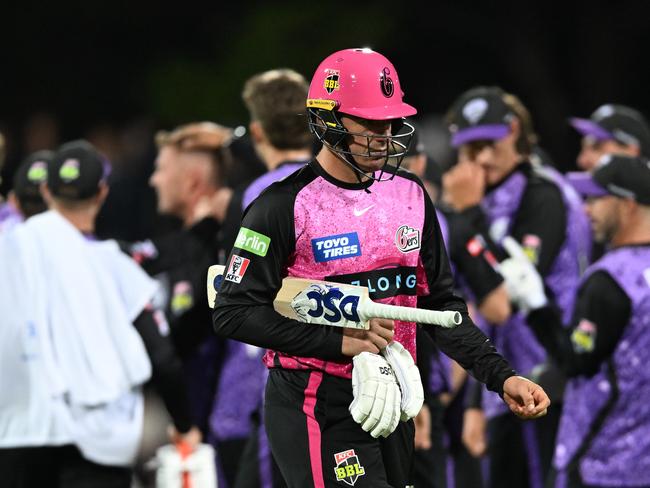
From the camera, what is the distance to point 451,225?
677cm

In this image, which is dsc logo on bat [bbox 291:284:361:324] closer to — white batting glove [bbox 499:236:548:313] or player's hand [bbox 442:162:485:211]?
white batting glove [bbox 499:236:548:313]

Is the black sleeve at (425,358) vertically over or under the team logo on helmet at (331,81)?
under

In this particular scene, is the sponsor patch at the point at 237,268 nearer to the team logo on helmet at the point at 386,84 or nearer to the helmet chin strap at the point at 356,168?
the helmet chin strap at the point at 356,168

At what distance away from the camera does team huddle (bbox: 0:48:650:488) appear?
4812mm

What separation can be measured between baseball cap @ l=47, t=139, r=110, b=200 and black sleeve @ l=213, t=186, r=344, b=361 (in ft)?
6.60

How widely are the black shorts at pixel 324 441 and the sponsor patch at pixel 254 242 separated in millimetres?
449

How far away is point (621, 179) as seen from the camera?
6684 millimetres

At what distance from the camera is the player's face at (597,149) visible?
886 centimetres

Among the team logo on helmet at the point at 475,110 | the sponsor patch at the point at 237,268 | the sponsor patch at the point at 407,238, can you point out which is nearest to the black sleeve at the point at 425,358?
the sponsor patch at the point at 407,238

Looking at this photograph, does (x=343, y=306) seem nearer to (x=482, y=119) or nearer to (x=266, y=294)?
(x=266, y=294)

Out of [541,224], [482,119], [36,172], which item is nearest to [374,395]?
[541,224]

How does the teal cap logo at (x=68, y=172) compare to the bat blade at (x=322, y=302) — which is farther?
the teal cap logo at (x=68, y=172)

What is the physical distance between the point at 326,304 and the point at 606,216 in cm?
239

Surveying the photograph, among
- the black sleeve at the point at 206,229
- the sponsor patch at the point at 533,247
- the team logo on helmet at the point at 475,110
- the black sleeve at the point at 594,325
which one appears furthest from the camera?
the team logo on helmet at the point at 475,110
